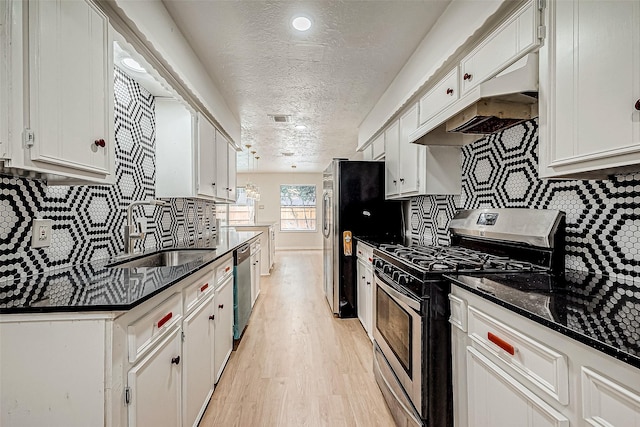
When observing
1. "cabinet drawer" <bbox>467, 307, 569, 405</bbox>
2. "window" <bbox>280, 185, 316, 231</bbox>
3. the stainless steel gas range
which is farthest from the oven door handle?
"window" <bbox>280, 185, 316, 231</bbox>

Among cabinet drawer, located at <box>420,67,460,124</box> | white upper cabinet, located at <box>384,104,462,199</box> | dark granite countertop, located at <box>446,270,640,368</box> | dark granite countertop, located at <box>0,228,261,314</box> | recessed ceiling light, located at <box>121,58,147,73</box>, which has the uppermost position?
recessed ceiling light, located at <box>121,58,147,73</box>

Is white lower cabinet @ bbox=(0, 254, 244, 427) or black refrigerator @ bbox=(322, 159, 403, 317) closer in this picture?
white lower cabinet @ bbox=(0, 254, 244, 427)

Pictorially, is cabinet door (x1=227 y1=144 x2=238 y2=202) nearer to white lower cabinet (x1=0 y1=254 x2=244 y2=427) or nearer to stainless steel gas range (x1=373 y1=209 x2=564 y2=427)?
stainless steel gas range (x1=373 y1=209 x2=564 y2=427)

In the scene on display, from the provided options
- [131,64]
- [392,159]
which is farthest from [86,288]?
[392,159]

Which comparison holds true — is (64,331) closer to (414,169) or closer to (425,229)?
(414,169)

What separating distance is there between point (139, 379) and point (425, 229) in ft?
8.58

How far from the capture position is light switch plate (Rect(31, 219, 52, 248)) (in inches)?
53.7

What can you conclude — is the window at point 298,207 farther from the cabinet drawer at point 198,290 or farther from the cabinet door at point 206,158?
the cabinet drawer at point 198,290

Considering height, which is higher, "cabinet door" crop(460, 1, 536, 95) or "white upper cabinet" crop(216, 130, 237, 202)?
"cabinet door" crop(460, 1, 536, 95)

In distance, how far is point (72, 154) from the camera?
1.14 metres

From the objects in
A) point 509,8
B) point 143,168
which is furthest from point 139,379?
point 509,8

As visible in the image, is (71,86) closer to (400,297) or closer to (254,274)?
(400,297)

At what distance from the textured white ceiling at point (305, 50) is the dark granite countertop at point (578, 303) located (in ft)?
5.76

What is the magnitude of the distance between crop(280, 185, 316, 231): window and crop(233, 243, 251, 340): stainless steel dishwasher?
6618 millimetres
